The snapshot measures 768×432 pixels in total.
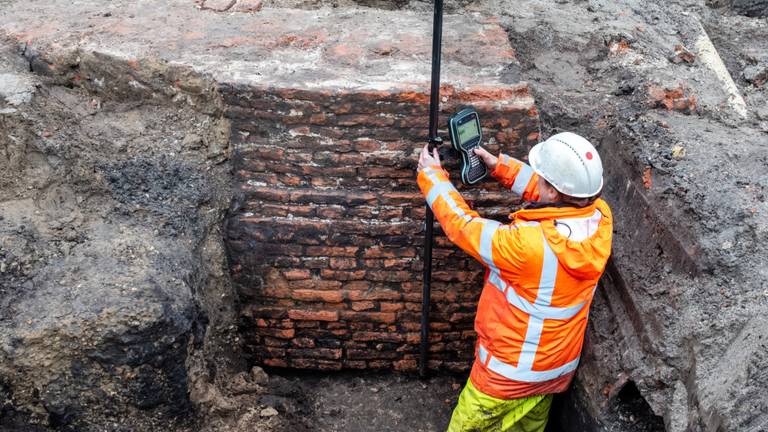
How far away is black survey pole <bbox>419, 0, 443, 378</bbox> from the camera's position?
291 centimetres

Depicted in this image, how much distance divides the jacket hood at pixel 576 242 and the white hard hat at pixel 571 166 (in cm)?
8

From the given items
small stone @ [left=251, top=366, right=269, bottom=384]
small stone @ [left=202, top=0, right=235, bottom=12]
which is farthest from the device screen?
small stone @ [left=202, top=0, right=235, bottom=12]

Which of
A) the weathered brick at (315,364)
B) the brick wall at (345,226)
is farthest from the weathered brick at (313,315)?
the weathered brick at (315,364)

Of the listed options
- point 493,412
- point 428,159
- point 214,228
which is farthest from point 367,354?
point 428,159

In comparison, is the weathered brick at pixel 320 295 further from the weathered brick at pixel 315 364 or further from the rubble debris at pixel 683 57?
the rubble debris at pixel 683 57

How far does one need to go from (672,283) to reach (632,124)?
3.17ft

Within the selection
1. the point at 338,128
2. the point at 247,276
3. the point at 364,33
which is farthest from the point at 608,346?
the point at 364,33

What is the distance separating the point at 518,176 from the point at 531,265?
1.88 feet

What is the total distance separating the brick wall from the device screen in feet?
0.93

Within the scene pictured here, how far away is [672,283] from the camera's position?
296 cm

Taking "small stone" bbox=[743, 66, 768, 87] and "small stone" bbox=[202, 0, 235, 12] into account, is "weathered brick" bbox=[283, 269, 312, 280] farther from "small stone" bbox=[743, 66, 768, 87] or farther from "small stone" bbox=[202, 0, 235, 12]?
"small stone" bbox=[743, 66, 768, 87]

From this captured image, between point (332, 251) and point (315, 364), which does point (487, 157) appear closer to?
point (332, 251)

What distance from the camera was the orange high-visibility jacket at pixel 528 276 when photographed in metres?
2.82

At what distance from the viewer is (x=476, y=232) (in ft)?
9.37
